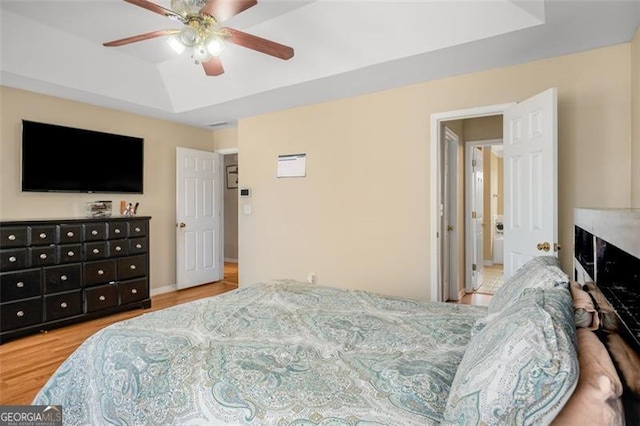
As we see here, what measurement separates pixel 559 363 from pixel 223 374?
3.21ft

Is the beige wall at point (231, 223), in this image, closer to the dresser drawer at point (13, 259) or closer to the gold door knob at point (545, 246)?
the dresser drawer at point (13, 259)

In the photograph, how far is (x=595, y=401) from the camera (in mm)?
709

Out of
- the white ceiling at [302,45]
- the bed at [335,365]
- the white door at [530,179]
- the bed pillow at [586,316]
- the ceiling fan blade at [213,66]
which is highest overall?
the white ceiling at [302,45]

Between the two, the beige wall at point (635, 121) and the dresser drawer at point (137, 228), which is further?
the dresser drawer at point (137, 228)

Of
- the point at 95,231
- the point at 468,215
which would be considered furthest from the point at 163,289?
the point at 468,215

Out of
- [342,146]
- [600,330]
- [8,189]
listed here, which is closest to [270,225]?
[342,146]

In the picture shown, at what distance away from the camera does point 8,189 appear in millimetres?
3494

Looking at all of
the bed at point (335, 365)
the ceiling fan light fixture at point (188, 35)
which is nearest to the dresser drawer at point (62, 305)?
the bed at point (335, 365)

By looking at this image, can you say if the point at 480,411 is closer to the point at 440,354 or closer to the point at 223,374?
the point at 440,354

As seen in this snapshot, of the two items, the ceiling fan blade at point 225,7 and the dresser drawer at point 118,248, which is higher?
the ceiling fan blade at point 225,7

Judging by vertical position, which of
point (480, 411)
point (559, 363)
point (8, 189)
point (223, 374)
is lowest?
point (223, 374)

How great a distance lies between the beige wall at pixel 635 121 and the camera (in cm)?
237

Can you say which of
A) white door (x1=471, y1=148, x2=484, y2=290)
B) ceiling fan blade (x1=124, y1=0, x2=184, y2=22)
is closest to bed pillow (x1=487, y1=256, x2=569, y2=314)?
ceiling fan blade (x1=124, y1=0, x2=184, y2=22)

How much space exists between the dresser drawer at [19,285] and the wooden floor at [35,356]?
409 millimetres
